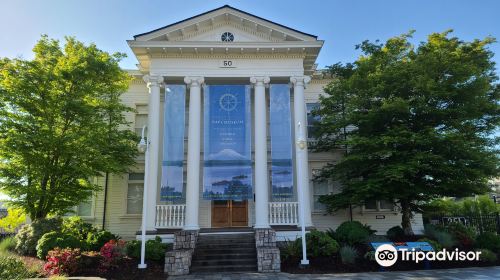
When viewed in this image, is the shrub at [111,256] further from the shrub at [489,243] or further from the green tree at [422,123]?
the shrub at [489,243]

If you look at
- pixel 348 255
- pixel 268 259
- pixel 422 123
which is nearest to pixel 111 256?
pixel 268 259

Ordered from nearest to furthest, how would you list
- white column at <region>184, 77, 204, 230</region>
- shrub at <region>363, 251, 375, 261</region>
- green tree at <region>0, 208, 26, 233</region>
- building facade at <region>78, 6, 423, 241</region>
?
1. shrub at <region>363, 251, 375, 261</region>
2. white column at <region>184, 77, 204, 230</region>
3. building facade at <region>78, 6, 423, 241</region>
4. green tree at <region>0, 208, 26, 233</region>

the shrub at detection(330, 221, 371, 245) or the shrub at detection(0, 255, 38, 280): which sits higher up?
the shrub at detection(330, 221, 371, 245)

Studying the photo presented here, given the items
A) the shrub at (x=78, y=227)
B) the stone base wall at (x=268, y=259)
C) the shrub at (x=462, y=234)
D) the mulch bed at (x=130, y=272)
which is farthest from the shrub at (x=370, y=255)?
the shrub at (x=78, y=227)

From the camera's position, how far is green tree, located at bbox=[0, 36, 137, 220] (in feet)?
39.0

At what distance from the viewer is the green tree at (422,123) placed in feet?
40.4

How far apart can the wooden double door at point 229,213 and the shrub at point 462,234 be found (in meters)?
8.84

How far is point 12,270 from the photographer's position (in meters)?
8.48

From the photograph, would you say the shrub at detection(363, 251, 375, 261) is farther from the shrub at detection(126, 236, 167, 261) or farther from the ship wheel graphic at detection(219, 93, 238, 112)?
the ship wheel graphic at detection(219, 93, 238, 112)

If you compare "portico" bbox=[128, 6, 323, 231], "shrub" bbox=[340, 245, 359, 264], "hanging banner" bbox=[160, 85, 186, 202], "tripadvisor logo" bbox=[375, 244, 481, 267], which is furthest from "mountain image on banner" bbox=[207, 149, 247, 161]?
"tripadvisor logo" bbox=[375, 244, 481, 267]

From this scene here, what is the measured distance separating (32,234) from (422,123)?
15.9 m

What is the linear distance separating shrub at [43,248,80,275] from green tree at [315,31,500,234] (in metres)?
10.3

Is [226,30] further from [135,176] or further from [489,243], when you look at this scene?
[489,243]

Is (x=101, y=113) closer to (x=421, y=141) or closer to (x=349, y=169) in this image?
(x=349, y=169)
